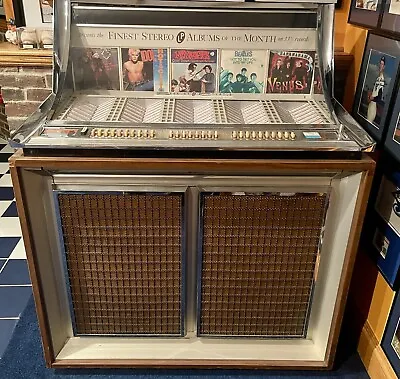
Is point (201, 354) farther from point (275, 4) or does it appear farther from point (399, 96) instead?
point (275, 4)

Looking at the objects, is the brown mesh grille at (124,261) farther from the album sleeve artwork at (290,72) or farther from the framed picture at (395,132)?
the framed picture at (395,132)

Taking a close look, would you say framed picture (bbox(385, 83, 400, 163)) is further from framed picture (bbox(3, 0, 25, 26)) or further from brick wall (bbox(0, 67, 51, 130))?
framed picture (bbox(3, 0, 25, 26))

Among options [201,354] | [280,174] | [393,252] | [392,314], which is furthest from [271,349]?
[280,174]

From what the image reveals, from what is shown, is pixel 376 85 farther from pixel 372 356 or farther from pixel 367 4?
pixel 372 356

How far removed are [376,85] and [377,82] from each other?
0.01 metres

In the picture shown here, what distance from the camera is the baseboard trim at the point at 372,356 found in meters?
1.48

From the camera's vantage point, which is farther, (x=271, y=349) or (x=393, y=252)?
(x=271, y=349)

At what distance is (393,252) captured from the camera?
1417mm

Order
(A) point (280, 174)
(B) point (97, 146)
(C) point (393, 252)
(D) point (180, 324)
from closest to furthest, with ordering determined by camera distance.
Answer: (B) point (97, 146) < (A) point (280, 174) < (C) point (393, 252) < (D) point (180, 324)

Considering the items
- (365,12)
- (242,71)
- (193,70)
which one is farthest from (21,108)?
(365,12)

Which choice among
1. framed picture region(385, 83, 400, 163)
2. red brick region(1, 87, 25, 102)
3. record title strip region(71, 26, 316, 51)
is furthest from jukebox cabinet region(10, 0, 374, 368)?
red brick region(1, 87, 25, 102)

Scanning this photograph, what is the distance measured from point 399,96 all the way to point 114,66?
89 cm

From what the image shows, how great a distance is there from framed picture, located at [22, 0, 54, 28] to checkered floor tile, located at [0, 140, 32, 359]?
1.04 metres

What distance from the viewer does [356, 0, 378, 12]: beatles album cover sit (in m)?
1.47
